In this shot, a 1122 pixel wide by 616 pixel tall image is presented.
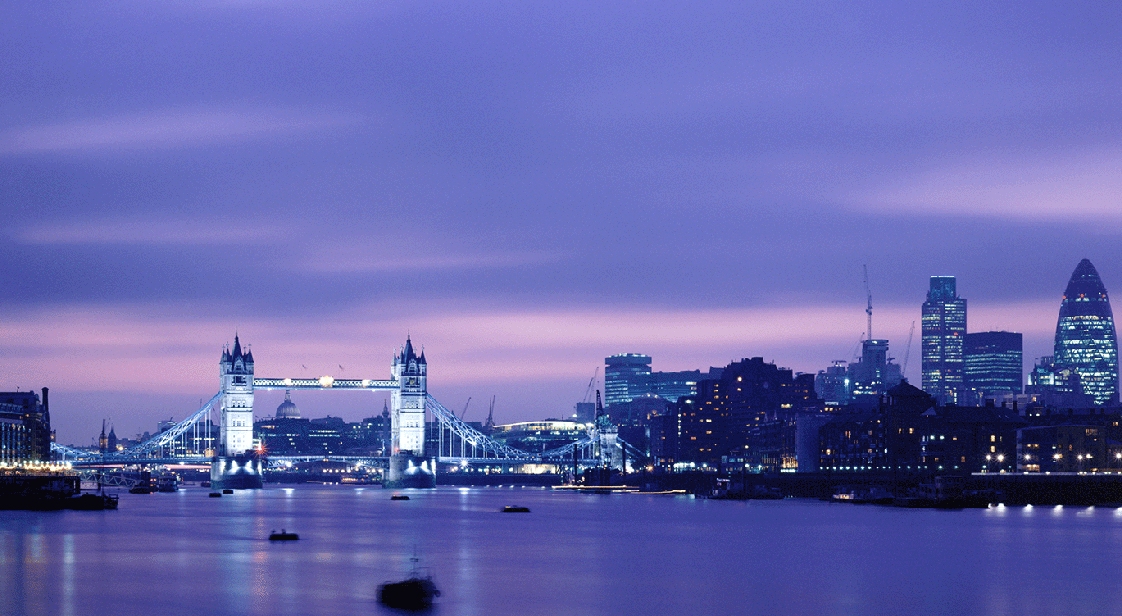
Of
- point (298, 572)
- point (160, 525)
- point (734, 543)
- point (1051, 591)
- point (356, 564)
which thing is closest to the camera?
point (1051, 591)

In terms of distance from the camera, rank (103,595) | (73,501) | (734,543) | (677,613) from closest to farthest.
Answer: (677,613) → (103,595) → (734,543) → (73,501)

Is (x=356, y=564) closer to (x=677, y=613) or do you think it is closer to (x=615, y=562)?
(x=615, y=562)

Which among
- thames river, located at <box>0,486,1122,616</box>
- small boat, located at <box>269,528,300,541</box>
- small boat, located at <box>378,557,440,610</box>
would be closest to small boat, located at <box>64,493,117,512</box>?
thames river, located at <box>0,486,1122,616</box>

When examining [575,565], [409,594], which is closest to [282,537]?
[575,565]

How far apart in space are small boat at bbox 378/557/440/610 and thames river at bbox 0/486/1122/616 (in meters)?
0.87

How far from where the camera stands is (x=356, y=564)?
9700 centimetres

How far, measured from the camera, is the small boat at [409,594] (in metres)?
73.7

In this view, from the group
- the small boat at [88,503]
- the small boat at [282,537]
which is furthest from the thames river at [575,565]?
the small boat at [88,503]

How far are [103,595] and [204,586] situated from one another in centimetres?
627

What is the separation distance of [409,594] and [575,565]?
25702 mm

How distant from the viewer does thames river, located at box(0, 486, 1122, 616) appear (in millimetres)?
75125

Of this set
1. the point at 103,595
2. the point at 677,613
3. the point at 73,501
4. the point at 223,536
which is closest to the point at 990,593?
the point at 677,613

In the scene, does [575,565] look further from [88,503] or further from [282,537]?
[88,503]

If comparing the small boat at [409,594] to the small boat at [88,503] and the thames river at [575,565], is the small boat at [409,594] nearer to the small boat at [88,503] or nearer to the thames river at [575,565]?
the thames river at [575,565]
